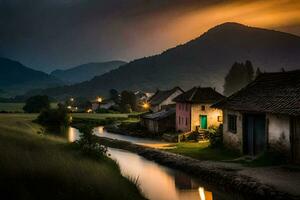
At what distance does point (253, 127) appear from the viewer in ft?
108

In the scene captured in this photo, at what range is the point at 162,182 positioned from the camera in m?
27.3

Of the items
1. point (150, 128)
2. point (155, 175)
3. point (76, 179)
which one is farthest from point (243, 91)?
point (150, 128)

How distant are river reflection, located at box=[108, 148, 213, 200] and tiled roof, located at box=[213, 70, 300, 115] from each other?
24.0ft

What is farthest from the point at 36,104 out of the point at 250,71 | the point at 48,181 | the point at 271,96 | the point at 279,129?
the point at 48,181

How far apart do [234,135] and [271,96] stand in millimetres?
5667

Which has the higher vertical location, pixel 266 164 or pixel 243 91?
pixel 243 91

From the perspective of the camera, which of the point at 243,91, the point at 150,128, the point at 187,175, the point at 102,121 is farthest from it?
the point at 102,121

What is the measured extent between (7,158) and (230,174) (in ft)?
45.5

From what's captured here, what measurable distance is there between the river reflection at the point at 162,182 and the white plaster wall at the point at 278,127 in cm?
643

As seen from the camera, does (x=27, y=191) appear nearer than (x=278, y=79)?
Yes

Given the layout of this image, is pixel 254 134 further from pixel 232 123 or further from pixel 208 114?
pixel 208 114

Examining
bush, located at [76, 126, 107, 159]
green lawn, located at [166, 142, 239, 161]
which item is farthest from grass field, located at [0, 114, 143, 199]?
green lawn, located at [166, 142, 239, 161]

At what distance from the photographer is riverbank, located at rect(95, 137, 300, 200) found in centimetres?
2059

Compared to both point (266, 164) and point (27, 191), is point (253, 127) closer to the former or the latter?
point (266, 164)
